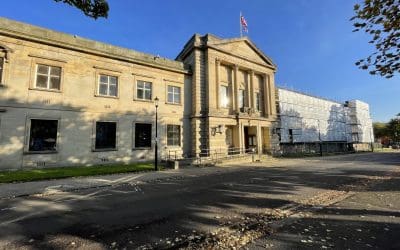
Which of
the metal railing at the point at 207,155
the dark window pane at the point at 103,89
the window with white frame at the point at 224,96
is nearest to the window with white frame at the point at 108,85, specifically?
the dark window pane at the point at 103,89

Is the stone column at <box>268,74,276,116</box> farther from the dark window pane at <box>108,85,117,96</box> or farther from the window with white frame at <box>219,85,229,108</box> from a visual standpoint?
the dark window pane at <box>108,85,117,96</box>

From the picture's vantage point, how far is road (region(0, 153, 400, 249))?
4.87 m

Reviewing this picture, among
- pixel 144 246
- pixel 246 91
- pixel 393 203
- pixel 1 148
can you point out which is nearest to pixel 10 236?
pixel 144 246

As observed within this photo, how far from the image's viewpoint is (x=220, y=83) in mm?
26469

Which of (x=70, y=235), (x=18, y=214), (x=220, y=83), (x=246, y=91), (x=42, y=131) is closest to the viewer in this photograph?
(x=70, y=235)

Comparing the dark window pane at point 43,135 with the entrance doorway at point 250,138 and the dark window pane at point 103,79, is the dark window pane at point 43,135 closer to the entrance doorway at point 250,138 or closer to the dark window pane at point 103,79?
the dark window pane at point 103,79

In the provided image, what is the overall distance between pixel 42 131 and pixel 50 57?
576 centimetres

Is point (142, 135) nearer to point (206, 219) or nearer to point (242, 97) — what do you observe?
point (242, 97)

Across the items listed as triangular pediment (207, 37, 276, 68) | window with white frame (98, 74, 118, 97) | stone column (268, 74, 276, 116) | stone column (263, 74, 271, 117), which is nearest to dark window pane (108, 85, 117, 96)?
window with white frame (98, 74, 118, 97)

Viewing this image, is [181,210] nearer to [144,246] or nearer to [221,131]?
[144,246]

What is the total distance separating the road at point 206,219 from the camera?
16.0ft

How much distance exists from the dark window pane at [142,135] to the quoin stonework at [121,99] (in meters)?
0.09

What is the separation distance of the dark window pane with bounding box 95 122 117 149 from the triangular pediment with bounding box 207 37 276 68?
13.2m

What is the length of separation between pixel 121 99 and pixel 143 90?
8.08ft
